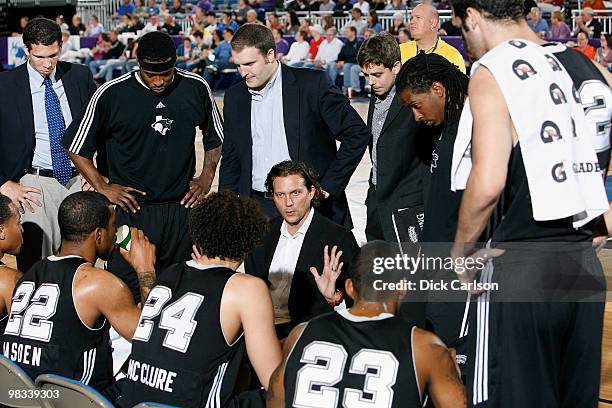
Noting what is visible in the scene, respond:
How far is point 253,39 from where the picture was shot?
5.28m

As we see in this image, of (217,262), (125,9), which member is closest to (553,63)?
(217,262)

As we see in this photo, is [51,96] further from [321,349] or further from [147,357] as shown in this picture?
[321,349]

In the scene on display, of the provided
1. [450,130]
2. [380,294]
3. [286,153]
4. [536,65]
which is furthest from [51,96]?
[536,65]

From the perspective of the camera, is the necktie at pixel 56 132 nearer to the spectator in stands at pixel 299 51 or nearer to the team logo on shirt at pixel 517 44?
the team logo on shirt at pixel 517 44

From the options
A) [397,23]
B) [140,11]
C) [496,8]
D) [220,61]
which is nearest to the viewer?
[496,8]

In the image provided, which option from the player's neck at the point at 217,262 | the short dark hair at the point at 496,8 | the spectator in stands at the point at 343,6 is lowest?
the player's neck at the point at 217,262

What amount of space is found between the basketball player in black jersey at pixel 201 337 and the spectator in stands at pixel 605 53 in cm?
1445

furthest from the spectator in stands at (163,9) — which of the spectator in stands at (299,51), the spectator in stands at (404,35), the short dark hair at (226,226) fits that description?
the short dark hair at (226,226)

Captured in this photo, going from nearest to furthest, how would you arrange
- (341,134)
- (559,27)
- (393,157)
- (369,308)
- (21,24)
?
(369,308) < (393,157) < (341,134) < (559,27) < (21,24)

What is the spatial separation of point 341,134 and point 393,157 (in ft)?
1.25

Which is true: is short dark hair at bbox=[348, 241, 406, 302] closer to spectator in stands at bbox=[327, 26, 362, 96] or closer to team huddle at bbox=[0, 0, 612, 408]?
team huddle at bbox=[0, 0, 612, 408]

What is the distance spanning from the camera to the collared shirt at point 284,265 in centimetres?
487

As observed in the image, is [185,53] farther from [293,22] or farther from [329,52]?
[329,52]

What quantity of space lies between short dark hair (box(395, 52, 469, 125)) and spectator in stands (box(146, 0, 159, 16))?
80.0 ft
